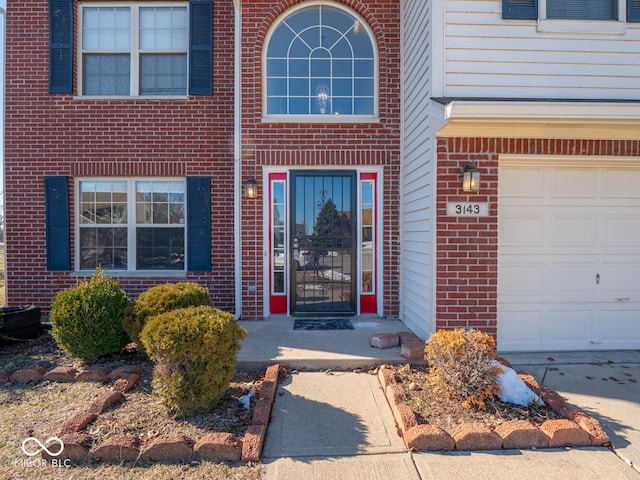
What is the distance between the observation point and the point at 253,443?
2.62 metres

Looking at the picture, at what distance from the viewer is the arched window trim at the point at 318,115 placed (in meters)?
5.64

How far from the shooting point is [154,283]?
5.91 metres

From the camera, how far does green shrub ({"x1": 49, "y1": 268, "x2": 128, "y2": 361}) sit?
13.0ft

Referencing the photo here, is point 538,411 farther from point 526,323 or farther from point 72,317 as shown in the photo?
point 72,317

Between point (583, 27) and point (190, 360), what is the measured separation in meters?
5.39

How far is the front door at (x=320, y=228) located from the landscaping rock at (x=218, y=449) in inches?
124

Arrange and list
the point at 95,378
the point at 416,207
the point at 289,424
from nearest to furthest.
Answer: the point at 289,424 → the point at 95,378 → the point at 416,207

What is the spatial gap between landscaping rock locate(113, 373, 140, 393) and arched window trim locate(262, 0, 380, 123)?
377 cm

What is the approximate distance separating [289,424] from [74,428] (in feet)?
5.13

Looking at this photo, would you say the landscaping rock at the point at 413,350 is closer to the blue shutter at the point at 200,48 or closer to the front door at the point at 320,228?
the front door at the point at 320,228

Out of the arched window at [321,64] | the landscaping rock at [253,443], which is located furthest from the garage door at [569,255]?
the landscaping rock at [253,443]

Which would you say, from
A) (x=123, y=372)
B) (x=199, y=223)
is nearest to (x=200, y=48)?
(x=199, y=223)

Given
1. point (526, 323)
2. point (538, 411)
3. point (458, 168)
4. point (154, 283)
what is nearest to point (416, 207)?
point (458, 168)

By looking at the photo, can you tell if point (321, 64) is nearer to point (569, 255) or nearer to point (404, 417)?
point (569, 255)
